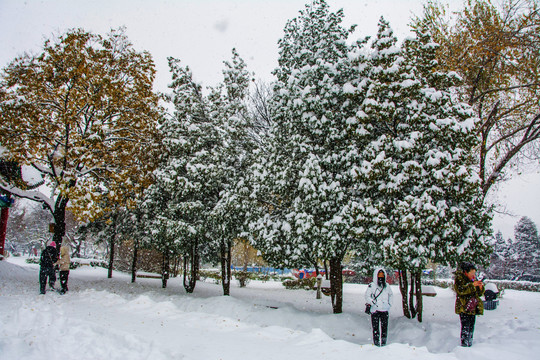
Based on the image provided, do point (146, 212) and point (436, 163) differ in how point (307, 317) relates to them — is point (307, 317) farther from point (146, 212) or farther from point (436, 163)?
point (146, 212)

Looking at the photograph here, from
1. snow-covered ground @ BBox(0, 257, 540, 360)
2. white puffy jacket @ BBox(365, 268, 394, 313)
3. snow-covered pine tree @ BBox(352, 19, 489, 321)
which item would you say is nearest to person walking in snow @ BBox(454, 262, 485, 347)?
snow-covered ground @ BBox(0, 257, 540, 360)

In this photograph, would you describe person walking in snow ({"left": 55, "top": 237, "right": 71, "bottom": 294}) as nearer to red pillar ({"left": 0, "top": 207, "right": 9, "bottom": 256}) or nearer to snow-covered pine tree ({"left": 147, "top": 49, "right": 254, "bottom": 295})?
snow-covered pine tree ({"left": 147, "top": 49, "right": 254, "bottom": 295})

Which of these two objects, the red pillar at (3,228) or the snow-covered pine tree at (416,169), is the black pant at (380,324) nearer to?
the snow-covered pine tree at (416,169)

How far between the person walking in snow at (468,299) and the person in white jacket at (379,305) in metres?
1.26

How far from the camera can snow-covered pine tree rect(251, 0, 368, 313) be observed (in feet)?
31.0

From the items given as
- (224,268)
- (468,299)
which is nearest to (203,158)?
(224,268)

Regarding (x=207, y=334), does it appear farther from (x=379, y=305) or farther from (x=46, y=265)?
(x=46, y=265)

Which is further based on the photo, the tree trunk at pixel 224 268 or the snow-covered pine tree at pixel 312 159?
the tree trunk at pixel 224 268

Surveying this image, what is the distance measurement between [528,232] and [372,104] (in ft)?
150

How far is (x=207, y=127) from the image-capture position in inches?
551

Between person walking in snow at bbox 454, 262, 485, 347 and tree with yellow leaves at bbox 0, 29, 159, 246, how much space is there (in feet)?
36.7

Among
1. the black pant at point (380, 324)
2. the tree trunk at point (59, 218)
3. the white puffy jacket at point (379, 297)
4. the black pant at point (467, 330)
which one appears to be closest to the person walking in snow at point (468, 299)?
the black pant at point (467, 330)

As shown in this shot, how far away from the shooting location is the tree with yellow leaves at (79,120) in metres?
12.0

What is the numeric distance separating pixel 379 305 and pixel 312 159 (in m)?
4.29
